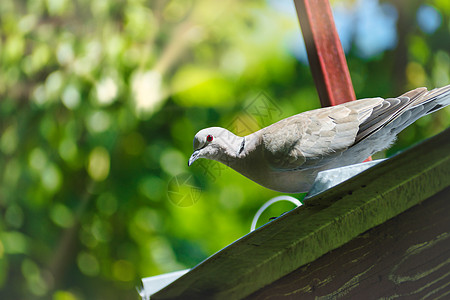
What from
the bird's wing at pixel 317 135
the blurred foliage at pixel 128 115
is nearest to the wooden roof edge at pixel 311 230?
the bird's wing at pixel 317 135

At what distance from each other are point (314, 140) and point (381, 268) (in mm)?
185

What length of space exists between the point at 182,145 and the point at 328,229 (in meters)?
1.35

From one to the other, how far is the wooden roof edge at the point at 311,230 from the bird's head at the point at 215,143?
0.66 ft

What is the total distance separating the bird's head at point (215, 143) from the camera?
682 mm

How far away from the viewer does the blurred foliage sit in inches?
69.9

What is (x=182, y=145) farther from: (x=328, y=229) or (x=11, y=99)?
(x=328, y=229)

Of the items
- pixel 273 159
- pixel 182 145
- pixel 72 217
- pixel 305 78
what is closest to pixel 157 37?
pixel 182 145

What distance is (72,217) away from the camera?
6.56 ft

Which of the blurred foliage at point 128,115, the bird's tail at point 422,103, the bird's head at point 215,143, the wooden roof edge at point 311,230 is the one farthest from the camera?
the blurred foliage at point 128,115

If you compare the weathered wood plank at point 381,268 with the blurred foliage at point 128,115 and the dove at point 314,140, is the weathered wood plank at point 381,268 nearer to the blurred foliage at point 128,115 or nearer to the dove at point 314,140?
the dove at point 314,140

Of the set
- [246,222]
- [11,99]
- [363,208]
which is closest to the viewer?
[363,208]

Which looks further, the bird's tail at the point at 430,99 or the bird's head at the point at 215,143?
the bird's head at the point at 215,143

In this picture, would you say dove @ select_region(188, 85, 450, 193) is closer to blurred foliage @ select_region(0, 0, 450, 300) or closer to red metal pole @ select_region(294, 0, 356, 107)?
red metal pole @ select_region(294, 0, 356, 107)

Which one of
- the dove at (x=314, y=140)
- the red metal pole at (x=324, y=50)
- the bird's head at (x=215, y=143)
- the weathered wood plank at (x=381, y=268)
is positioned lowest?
the weathered wood plank at (x=381, y=268)
